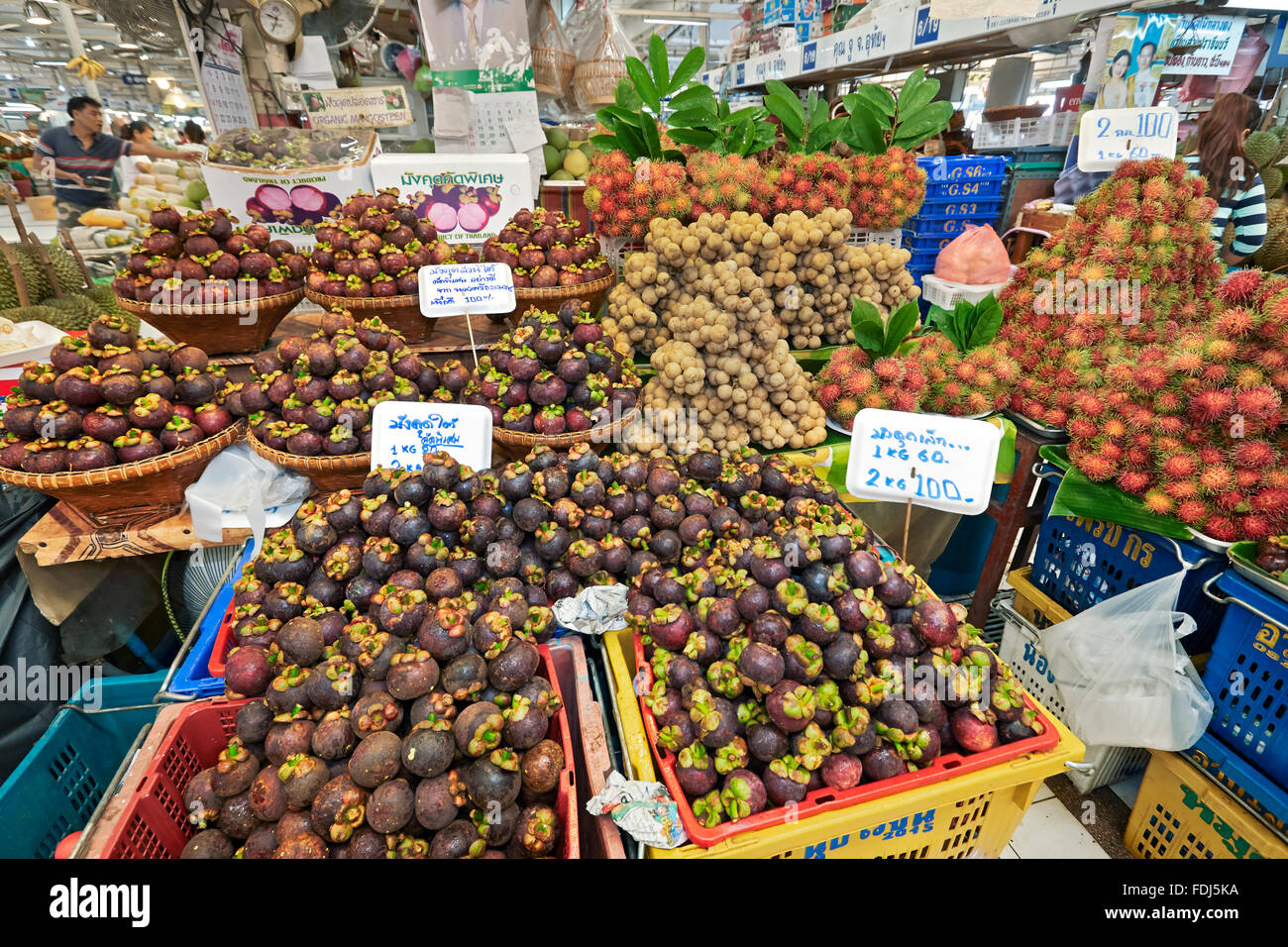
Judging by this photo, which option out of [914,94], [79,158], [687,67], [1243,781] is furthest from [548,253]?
[79,158]

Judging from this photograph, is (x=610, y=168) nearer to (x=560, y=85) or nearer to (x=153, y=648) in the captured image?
(x=153, y=648)

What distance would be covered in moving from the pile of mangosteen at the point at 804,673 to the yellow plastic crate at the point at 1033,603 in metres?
0.88

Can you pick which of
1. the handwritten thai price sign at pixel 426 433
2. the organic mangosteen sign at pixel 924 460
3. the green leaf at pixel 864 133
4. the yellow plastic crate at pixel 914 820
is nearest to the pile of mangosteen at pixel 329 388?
the handwritten thai price sign at pixel 426 433

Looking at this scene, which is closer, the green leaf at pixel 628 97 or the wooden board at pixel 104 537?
the wooden board at pixel 104 537

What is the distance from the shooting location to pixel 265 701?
3.71 ft

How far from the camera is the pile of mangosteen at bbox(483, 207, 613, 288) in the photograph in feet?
8.04

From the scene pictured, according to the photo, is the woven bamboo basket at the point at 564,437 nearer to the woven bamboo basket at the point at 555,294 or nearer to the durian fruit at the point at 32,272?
the woven bamboo basket at the point at 555,294

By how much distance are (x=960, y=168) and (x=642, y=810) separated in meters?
3.76

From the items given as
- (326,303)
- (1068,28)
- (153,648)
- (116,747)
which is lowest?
(153,648)

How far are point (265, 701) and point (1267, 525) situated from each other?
2286 millimetres

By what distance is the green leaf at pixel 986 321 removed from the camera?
224 centimetres

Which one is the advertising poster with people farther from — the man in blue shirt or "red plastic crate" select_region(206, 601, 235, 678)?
the man in blue shirt
